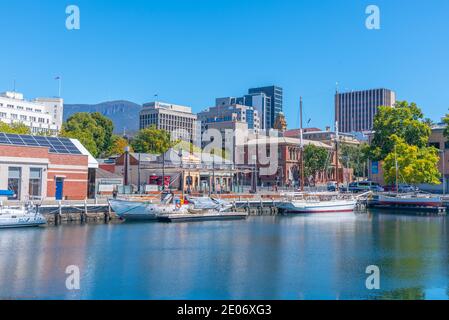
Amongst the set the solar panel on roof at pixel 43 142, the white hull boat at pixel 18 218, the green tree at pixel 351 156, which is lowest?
the white hull boat at pixel 18 218

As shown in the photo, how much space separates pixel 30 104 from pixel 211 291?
543 feet

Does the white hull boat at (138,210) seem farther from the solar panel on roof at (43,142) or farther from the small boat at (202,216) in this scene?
the solar panel on roof at (43,142)

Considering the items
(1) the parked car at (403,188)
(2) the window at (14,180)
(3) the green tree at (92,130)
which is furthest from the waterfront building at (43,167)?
(1) the parked car at (403,188)

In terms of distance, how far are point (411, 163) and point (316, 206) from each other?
739 inches

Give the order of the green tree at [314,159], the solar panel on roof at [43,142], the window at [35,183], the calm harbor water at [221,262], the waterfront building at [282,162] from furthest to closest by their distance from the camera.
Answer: the waterfront building at [282,162]
the green tree at [314,159]
the window at [35,183]
the solar panel on roof at [43,142]
the calm harbor water at [221,262]

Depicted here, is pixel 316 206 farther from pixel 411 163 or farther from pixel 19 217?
pixel 19 217

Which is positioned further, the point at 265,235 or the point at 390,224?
the point at 390,224

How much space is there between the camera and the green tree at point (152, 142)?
117062mm

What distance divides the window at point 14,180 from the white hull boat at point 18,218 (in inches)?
354

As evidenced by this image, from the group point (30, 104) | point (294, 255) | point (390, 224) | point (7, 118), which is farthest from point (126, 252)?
point (30, 104)

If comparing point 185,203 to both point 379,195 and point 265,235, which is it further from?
point 379,195

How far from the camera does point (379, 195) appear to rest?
272ft

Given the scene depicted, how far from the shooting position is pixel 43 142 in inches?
2411

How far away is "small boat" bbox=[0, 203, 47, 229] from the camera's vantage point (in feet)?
150
